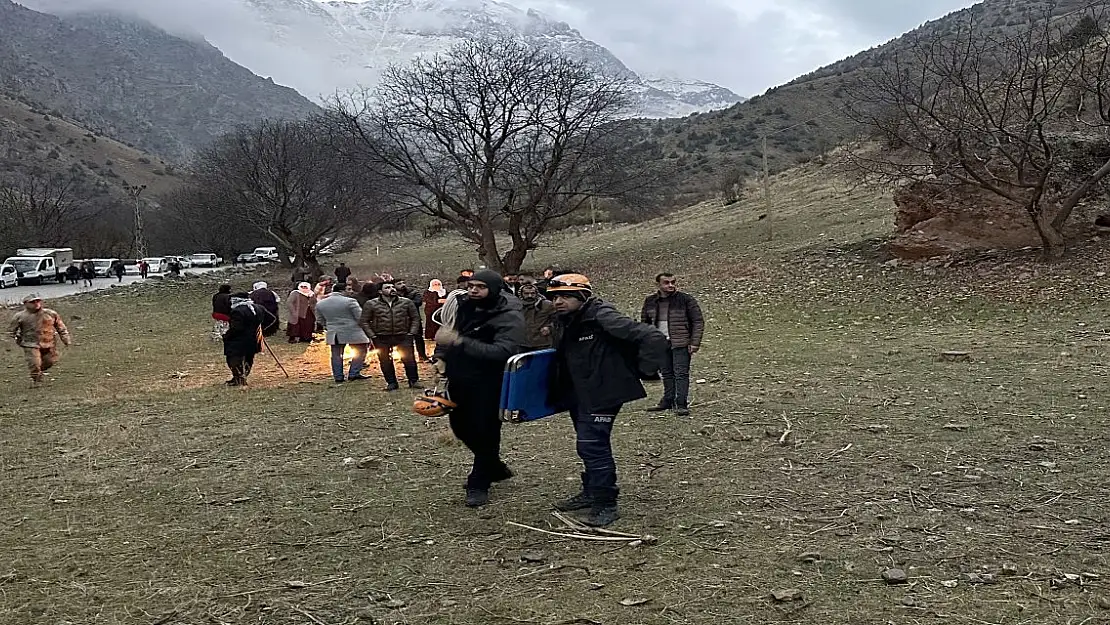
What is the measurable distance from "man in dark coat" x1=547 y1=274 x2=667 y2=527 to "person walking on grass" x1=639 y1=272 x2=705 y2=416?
10.7 ft

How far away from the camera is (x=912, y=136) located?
19.6 meters

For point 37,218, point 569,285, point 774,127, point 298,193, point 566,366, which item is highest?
point 774,127

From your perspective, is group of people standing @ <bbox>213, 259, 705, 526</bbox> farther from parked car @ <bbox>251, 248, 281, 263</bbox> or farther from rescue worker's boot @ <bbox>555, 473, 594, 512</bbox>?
parked car @ <bbox>251, 248, 281, 263</bbox>

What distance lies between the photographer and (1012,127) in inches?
707

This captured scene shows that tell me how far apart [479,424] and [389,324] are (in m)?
5.37

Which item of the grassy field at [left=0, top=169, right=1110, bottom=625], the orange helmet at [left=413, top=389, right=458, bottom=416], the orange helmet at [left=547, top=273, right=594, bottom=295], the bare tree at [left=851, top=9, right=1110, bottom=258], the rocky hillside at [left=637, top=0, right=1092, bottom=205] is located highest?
the rocky hillside at [left=637, top=0, right=1092, bottom=205]

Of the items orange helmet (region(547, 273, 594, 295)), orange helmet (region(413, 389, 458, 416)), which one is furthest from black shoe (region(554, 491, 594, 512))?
orange helmet (region(547, 273, 594, 295))

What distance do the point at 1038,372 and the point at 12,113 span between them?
12896cm

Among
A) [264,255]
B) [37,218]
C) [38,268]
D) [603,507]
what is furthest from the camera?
[264,255]

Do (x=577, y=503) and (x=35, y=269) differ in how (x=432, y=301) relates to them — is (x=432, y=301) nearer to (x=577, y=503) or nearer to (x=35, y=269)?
(x=577, y=503)

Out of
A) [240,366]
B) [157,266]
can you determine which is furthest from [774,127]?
[240,366]

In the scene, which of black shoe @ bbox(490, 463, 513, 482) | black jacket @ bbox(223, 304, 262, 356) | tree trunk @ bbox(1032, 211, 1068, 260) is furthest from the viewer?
tree trunk @ bbox(1032, 211, 1068, 260)

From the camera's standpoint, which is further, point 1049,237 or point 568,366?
point 1049,237

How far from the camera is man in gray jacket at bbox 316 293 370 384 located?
11.8m
